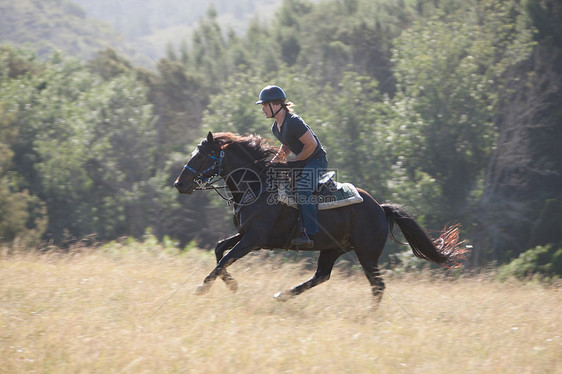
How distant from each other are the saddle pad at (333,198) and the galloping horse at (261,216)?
104 millimetres

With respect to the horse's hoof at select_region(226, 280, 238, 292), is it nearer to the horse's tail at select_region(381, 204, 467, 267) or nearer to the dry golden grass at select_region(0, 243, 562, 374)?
the dry golden grass at select_region(0, 243, 562, 374)

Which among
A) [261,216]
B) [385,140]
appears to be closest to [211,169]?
[261,216]

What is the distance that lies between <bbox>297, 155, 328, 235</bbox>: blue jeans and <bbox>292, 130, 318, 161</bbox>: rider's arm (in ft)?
0.47

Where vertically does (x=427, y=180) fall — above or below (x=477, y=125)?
below

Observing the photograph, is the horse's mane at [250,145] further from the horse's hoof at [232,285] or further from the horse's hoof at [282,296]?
the horse's hoof at [282,296]

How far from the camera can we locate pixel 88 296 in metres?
7.48

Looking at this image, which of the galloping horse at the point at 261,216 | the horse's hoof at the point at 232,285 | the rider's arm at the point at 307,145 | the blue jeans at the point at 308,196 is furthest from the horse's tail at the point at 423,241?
the horse's hoof at the point at 232,285

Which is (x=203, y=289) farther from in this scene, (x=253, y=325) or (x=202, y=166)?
(x=202, y=166)

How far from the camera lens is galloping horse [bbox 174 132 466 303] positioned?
25.3 feet

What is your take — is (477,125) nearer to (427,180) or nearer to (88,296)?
(427,180)

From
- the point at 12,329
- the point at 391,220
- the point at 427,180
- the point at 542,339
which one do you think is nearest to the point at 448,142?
the point at 427,180

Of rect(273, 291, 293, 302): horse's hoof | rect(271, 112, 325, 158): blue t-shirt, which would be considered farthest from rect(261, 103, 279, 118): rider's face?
rect(273, 291, 293, 302): horse's hoof

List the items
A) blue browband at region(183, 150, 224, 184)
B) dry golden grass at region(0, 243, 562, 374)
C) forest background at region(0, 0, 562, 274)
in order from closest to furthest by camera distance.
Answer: dry golden grass at region(0, 243, 562, 374) → blue browband at region(183, 150, 224, 184) → forest background at region(0, 0, 562, 274)

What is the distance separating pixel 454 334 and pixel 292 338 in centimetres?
190
